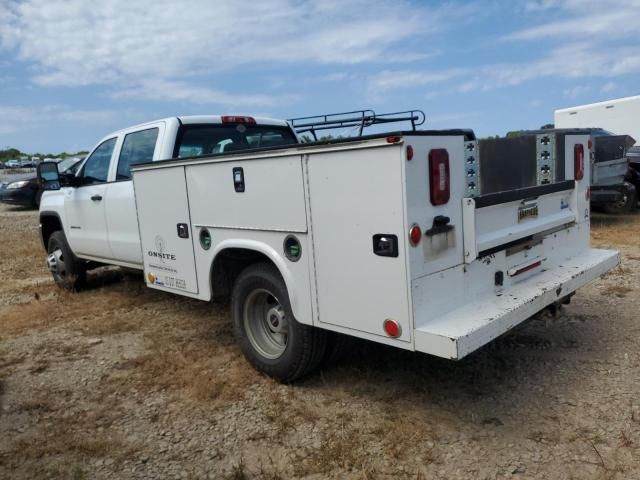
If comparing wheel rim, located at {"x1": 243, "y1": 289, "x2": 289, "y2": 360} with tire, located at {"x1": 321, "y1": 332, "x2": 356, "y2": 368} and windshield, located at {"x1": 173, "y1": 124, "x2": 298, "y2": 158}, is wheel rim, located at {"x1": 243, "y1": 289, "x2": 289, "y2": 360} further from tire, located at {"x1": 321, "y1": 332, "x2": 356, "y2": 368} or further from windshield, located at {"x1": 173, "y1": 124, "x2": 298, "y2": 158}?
windshield, located at {"x1": 173, "y1": 124, "x2": 298, "y2": 158}

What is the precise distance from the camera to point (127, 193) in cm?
561

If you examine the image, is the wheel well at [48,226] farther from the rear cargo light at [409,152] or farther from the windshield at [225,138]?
the rear cargo light at [409,152]

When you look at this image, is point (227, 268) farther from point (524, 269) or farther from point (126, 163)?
point (524, 269)

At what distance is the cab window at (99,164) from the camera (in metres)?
6.20

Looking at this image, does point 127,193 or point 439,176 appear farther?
point 127,193

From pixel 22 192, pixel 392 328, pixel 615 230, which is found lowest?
pixel 615 230

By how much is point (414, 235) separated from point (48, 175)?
4.96 meters

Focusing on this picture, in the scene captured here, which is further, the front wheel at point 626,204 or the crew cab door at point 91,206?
the front wheel at point 626,204

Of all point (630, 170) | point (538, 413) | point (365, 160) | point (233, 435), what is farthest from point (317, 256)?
point (630, 170)

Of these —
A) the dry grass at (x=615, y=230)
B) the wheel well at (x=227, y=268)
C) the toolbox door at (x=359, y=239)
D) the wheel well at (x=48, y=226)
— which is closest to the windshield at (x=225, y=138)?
the wheel well at (x=227, y=268)

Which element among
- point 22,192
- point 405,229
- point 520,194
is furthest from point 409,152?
point 22,192

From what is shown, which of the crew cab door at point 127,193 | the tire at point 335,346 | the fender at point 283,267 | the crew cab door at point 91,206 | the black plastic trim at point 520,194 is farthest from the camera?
the crew cab door at point 91,206

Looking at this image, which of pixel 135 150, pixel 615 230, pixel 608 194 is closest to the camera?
pixel 135 150

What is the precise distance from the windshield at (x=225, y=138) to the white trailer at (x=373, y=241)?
63 centimetres
